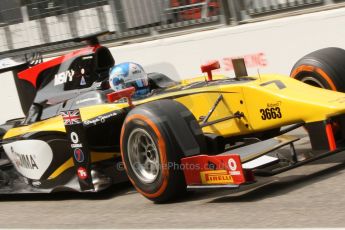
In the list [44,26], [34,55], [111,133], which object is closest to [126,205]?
[111,133]

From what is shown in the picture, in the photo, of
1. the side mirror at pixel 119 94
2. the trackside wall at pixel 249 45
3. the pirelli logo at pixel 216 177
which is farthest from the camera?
the trackside wall at pixel 249 45

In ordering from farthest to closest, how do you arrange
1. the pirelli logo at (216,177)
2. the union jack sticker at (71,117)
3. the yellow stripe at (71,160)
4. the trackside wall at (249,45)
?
the trackside wall at (249,45) < the yellow stripe at (71,160) < the union jack sticker at (71,117) < the pirelli logo at (216,177)

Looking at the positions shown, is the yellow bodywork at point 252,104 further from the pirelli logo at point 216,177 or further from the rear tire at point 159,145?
the pirelli logo at point 216,177

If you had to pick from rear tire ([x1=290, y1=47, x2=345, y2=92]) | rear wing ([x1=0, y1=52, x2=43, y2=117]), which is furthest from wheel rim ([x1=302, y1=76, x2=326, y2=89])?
rear wing ([x1=0, y1=52, x2=43, y2=117])

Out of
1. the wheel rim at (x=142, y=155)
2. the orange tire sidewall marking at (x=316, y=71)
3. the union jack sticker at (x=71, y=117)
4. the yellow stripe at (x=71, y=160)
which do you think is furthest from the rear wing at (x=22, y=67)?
the orange tire sidewall marking at (x=316, y=71)

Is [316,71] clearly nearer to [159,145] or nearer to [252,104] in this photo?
[252,104]

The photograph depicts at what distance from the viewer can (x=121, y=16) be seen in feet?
39.0

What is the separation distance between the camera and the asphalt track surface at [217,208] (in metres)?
5.11

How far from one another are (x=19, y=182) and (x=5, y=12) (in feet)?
18.6

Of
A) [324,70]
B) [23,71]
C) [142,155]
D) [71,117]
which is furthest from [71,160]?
[324,70]

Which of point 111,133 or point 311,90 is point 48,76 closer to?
point 111,133

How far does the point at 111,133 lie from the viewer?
23.5ft

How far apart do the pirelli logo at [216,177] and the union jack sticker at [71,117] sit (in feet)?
4.97

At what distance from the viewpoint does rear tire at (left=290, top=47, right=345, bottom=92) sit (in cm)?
724
